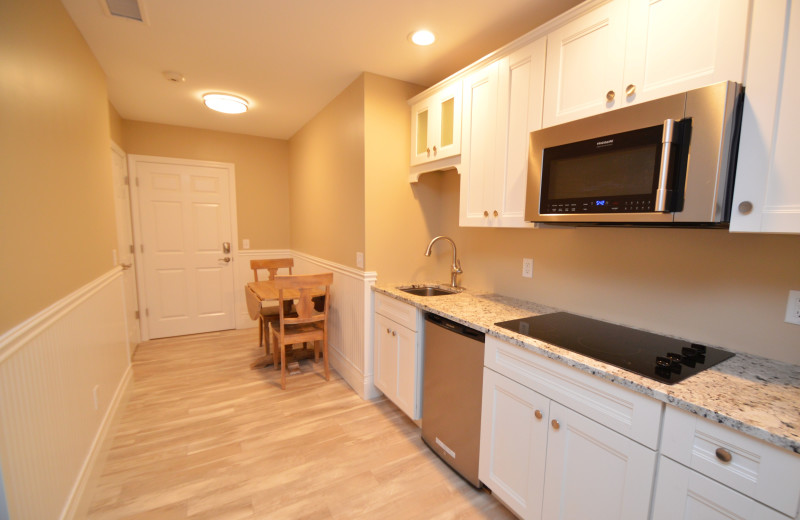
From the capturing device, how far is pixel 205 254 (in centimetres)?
430

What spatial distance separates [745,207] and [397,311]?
1.79 m

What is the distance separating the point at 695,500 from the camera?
954 mm

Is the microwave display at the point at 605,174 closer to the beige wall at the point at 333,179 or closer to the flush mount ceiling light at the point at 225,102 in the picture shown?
the beige wall at the point at 333,179

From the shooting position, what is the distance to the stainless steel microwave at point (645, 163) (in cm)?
109

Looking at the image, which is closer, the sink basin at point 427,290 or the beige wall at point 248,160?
the sink basin at point 427,290

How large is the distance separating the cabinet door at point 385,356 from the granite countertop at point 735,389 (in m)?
1.03

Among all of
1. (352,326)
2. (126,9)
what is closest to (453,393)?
(352,326)

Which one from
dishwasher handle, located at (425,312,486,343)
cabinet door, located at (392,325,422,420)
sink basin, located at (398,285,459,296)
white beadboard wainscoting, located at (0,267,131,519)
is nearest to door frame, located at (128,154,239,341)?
white beadboard wainscoting, located at (0,267,131,519)

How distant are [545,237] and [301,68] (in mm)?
2144

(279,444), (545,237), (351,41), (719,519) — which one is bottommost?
(279,444)

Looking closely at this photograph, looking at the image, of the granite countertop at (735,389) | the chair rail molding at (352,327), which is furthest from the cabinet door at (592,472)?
the chair rail molding at (352,327)

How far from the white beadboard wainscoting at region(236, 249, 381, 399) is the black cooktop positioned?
1.33 meters

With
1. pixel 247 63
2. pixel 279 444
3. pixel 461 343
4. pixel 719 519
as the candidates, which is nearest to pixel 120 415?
pixel 279 444

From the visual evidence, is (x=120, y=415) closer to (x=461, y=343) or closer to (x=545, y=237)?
(x=461, y=343)
